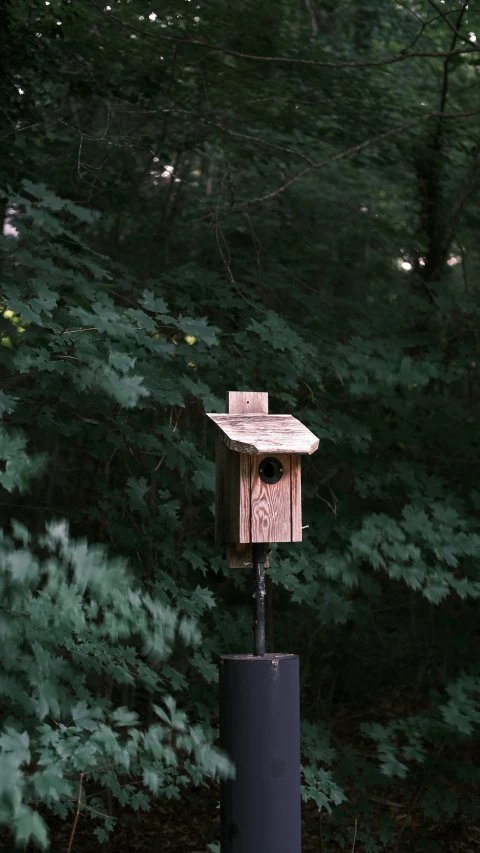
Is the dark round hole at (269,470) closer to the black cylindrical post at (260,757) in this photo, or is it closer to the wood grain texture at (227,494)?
the wood grain texture at (227,494)

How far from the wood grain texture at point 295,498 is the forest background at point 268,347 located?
1.58 ft

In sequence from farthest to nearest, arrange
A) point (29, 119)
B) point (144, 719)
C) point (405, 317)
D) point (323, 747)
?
point (144, 719)
point (405, 317)
point (29, 119)
point (323, 747)

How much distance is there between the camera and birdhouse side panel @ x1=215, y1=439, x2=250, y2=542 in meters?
2.95

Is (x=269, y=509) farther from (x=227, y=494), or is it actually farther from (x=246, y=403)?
(x=246, y=403)

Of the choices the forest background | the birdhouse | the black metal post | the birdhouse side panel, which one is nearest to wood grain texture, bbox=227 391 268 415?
the birdhouse

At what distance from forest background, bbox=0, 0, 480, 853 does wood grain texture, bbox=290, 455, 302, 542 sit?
48 centimetres

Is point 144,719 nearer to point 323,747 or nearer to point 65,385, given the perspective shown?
point 323,747

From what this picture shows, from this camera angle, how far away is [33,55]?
4727 millimetres

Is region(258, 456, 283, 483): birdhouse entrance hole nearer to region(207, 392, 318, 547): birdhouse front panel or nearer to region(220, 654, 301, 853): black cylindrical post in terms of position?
region(207, 392, 318, 547): birdhouse front panel

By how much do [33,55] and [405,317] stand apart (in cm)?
233

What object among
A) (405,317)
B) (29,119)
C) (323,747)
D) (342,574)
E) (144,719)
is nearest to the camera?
(342,574)

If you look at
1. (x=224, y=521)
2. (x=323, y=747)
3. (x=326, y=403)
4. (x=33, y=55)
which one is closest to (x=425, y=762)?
(x=323, y=747)

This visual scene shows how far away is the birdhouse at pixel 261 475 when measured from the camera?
116 inches

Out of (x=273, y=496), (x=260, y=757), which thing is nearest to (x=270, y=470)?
(x=273, y=496)
